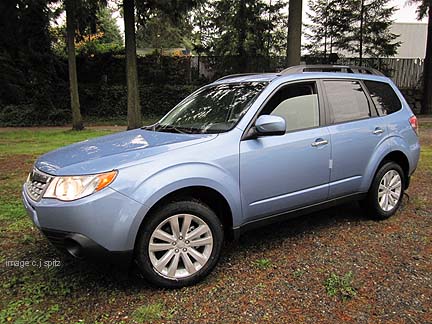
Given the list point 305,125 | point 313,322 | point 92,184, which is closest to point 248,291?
point 313,322

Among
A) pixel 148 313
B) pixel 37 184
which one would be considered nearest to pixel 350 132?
pixel 148 313

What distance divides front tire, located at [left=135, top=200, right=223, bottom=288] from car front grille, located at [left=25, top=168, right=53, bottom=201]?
0.81 m

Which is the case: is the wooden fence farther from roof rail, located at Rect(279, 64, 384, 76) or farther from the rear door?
the rear door

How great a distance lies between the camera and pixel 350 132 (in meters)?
4.13

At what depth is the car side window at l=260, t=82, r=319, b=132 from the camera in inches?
148

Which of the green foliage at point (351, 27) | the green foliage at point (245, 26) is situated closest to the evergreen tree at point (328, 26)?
the green foliage at point (351, 27)

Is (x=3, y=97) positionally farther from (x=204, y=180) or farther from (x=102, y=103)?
(x=204, y=180)

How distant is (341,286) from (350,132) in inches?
68.3

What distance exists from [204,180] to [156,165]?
414 mm

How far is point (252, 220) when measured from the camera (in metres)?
3.49

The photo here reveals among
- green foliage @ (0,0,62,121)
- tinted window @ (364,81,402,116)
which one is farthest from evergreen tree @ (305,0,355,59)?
tinted window @ (364,81,402,116)

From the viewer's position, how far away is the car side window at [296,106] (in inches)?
148

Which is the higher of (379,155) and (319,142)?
(319,142)

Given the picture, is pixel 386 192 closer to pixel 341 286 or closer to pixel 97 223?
pixel 341 286
